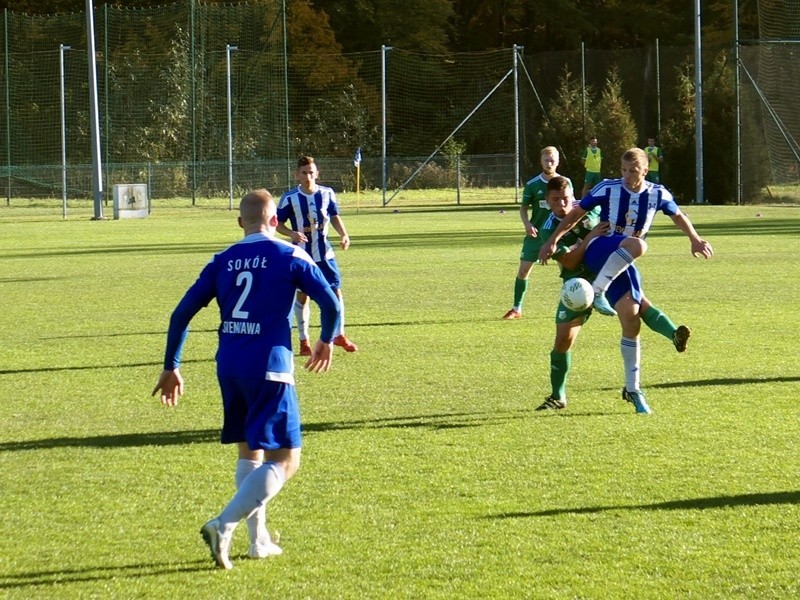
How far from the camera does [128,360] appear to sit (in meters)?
11.7

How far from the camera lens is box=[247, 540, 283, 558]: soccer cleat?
554cm

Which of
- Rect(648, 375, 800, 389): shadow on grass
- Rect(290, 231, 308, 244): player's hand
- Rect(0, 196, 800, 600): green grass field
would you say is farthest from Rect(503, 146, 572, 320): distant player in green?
Rect(648, 375, 800, 389): shadow on grass

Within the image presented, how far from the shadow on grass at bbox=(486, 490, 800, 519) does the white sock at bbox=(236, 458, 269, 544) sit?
1151mm

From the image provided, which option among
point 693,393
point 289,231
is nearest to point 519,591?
point 693,393

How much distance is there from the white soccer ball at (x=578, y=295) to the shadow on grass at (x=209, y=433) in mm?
790

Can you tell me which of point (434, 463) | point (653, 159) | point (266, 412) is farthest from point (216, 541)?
point (653, 159)

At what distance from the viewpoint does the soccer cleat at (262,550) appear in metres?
5.54

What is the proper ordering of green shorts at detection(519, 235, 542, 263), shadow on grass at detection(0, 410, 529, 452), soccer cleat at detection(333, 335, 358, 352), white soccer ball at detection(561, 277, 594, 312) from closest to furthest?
1. shadow on grass at detection(0, 410, 529, 452)
2. white soccer ball at detection(561, 277, 594, 312)
3. soccer cleat at detection(333, 335, 358, 352)
4. green shorts at detection(519, 235, 542, 263)

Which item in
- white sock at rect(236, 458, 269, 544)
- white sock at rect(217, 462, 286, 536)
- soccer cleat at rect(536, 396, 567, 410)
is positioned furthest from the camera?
soccer cleat at rect(536, 396, 567, 410)

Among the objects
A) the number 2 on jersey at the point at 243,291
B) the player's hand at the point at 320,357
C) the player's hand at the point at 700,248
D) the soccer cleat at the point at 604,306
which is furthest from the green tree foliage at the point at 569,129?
the number 2 on jersey at the point at 243,291

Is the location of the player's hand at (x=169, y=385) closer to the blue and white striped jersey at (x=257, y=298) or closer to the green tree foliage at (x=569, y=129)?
the blue and white striped jersey at (x=257, y=298)

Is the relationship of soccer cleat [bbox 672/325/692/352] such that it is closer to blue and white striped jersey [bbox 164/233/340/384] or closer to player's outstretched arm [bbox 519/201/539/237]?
blue and white striped jersey [bbox 164/233/340/384]

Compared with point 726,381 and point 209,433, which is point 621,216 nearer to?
point 726,381

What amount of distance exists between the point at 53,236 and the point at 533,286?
16407 mm
